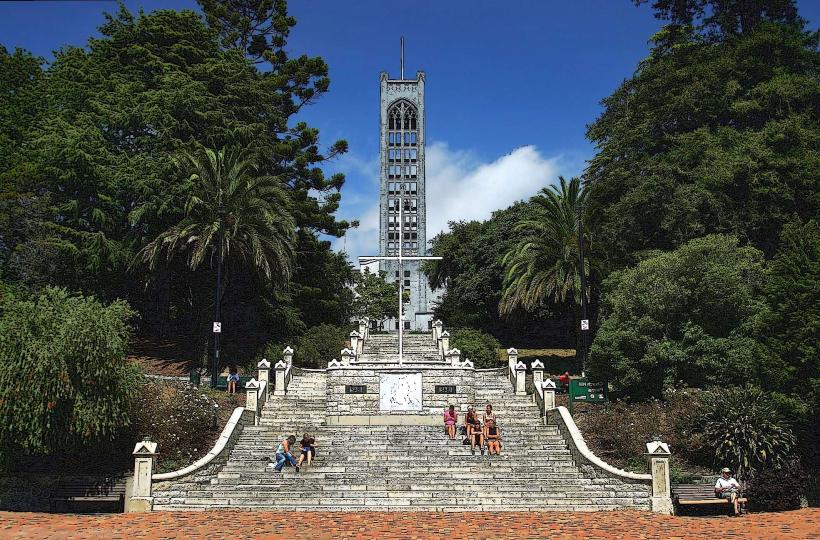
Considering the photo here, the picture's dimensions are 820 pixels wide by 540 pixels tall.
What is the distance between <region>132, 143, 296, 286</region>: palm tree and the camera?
32.9 m

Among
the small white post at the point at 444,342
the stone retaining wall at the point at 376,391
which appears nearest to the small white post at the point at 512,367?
the stone retaining wall at the point at 376,391

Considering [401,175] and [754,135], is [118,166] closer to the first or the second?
[754,135]

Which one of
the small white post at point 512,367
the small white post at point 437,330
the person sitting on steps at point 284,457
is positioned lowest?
the person sitting on steps at point 284,457

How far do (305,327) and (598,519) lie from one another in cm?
2621

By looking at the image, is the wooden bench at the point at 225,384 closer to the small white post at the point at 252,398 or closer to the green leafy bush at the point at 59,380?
the small white post at the point at 252,398

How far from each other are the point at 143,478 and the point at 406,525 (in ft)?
22.7

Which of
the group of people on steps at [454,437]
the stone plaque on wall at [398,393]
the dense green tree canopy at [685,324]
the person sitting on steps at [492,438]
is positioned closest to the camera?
the group of people on steps at [454,437]

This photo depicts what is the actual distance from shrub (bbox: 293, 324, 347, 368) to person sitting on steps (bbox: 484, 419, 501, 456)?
16926 mm

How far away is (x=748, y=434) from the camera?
19.3 metres

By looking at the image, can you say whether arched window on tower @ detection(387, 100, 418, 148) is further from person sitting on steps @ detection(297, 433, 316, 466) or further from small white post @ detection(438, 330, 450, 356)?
person sitting on steps @ detection(297, 433, 316, 466)

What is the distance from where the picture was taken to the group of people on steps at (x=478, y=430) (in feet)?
70.7

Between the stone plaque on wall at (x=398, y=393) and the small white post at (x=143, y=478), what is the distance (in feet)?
27.3

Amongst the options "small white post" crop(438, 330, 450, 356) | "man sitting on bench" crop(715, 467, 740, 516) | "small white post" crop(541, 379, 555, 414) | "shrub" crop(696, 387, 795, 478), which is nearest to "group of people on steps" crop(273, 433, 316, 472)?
"small white post" crop(541, 379, 555, 414)

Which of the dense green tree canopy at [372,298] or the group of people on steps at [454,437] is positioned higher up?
the dense green tree canopy at [372,298]
